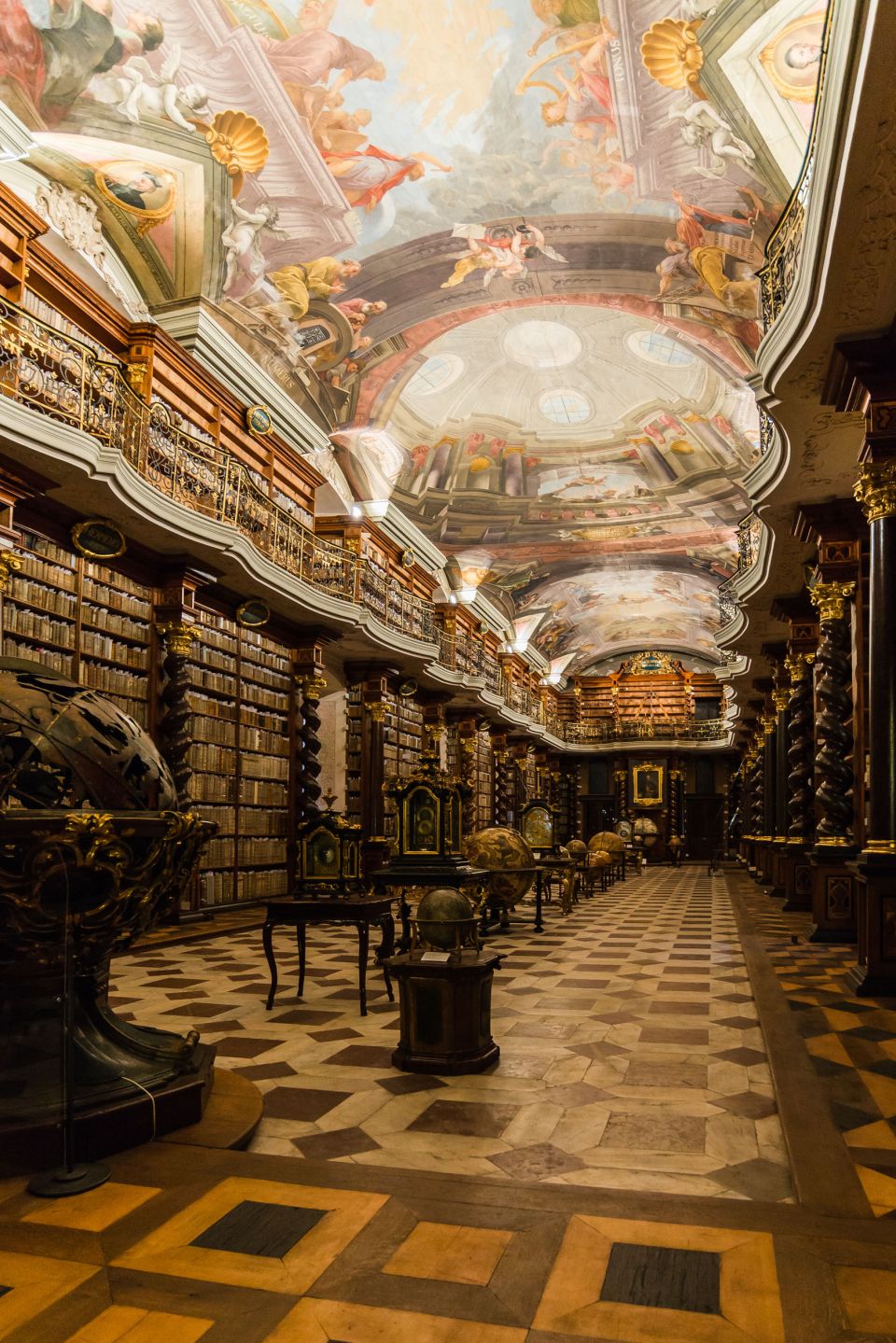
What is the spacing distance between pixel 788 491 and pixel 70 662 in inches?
279

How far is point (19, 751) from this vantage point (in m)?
3.09

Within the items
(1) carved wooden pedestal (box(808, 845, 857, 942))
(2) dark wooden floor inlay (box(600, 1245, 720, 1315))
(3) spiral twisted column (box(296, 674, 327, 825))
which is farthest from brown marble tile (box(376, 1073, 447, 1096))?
(3) spiral twisted column (box(296, 674, 327, 825))

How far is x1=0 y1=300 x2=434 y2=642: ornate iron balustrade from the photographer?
796 centimetres

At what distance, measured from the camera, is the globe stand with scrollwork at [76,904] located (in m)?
2.98

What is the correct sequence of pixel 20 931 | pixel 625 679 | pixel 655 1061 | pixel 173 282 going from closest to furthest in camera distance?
pixel 20 931
pixel 655 1061
pixel 173 282
pixel 625 679

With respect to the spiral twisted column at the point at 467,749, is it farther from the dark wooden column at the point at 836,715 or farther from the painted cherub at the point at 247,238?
the dark wooden column at the point at 836,715

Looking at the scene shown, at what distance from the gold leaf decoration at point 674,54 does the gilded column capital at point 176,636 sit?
24.4 feet

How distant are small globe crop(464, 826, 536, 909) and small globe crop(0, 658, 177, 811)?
260 inches

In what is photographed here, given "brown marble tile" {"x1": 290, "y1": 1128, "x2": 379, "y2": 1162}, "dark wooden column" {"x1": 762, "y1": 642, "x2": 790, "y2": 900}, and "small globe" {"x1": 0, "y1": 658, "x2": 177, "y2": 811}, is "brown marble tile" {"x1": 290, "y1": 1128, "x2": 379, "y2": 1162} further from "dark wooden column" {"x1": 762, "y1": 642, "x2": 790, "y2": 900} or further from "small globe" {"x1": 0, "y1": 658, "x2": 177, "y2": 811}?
"dark wooden column" {"x1": 762, "y1": 642, "x2": 790, "y2": 900}

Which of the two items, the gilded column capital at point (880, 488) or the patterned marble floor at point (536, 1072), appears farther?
the gilded column capital at point (880, 488)

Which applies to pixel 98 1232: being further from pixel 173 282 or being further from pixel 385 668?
pixel 385 668

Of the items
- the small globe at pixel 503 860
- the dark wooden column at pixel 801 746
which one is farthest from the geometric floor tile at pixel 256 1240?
the dark wooden column at pixel 801 746

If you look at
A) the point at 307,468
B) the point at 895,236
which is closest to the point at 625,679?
the point at 307,468

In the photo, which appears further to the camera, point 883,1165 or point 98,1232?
point 883,1165
